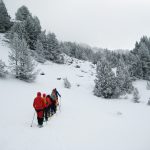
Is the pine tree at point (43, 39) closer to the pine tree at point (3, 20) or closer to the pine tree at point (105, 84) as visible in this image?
the pine tree at point (3, 20)

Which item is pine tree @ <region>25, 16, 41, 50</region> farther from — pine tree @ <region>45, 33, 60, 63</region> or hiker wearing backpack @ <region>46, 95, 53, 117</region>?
hiker wearing backpack @ <region>46, 95, 53, 117</region>

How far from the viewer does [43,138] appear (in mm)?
8430

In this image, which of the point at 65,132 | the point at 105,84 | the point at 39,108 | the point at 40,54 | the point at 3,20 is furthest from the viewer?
the point at 3,20

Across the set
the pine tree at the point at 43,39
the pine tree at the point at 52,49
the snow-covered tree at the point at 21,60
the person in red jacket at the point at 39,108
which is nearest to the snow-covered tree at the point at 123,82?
the snow-covered tree at the point at 21,60

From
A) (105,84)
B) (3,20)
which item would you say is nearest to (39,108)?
(105,84)

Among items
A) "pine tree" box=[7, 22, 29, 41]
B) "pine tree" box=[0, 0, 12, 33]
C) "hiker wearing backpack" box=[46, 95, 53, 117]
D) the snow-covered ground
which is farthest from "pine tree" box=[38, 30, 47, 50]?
"hiker wearing backpack" box=[46, 95, 53, 117]

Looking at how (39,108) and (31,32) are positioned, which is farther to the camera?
(31,32)

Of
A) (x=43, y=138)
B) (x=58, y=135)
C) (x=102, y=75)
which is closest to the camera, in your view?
(x=43, y=138)

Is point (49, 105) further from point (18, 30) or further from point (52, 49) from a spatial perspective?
point (52, 49)

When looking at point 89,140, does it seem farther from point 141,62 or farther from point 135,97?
point 141,62

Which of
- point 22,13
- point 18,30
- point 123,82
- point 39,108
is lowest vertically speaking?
point 39,108

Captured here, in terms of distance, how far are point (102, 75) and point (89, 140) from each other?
65.2ft

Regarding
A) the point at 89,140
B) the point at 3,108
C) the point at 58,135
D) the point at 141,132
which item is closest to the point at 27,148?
the point at 58,135

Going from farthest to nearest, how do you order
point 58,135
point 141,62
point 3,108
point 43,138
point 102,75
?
point 141,62
point 102,75
point 3,108
point 58,135
point 43,138
